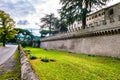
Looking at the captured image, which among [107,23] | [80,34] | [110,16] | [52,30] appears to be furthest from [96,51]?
[52,30]

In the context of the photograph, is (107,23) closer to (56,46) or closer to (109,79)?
(109,79)

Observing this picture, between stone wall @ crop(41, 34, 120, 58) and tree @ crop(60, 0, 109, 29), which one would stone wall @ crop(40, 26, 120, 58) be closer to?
stone wall @ crop(41, 34, 120, 58)

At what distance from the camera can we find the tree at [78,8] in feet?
171

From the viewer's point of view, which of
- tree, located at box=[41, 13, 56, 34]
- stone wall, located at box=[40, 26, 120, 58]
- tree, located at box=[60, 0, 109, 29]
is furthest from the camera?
tree, located at box=[41, 13, 56, 34]

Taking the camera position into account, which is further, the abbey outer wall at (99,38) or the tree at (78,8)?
the tree at (78,8)

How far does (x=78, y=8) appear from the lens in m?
53.4

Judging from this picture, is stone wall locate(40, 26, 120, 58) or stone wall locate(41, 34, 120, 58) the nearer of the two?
stone wall locate(41, 34, 120, 58)

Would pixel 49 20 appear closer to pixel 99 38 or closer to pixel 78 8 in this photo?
pixel 78 8

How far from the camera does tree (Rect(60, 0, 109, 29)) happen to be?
5216 centimetres

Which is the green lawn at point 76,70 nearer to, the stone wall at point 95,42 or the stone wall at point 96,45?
the stone wall at point 96,45

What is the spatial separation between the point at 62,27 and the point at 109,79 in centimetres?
8481

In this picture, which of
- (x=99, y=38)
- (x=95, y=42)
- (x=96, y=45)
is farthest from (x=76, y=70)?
(x=95, y=42)

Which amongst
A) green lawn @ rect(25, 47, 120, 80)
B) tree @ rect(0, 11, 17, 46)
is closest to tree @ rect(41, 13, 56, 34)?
tree @ rect(0, 11, 17, 46)

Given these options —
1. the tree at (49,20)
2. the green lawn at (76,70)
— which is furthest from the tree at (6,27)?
the green lawn at (76,70)
